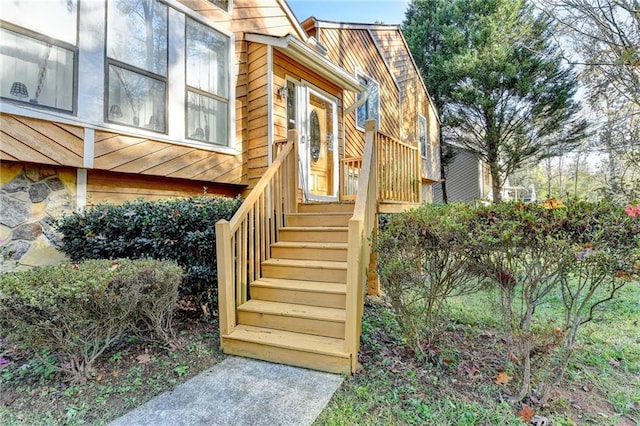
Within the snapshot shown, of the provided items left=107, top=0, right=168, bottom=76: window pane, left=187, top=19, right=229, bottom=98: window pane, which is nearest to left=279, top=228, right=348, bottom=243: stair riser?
left=187, top=19, right=229, bottom=98: window pane

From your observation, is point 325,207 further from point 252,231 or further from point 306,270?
point 252,231

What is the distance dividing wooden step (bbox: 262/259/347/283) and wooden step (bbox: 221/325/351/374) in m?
0.65

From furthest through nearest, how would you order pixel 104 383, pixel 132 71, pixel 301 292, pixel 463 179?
pixel 463 179 < pixel 132 71 < pixel 301 292 < pixel 104 383

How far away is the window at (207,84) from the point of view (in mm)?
4996

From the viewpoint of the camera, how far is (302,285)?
3.33m

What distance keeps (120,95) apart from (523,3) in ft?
50.7

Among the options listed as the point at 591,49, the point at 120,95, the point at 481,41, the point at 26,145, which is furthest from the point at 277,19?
the point at 481,41

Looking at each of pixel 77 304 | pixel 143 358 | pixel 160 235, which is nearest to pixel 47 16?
pixel 160 235

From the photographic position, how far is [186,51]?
494cm

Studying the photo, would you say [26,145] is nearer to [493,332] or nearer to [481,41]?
[493,332]

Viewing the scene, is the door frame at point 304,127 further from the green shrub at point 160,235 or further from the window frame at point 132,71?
the green shrub at point 160,235

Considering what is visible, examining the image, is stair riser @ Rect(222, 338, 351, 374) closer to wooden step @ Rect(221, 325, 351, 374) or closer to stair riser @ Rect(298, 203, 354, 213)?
wooden step @ Rect(221, 325, 351, 374)

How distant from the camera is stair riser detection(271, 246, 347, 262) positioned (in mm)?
3631

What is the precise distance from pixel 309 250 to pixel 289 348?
127 centimetres
